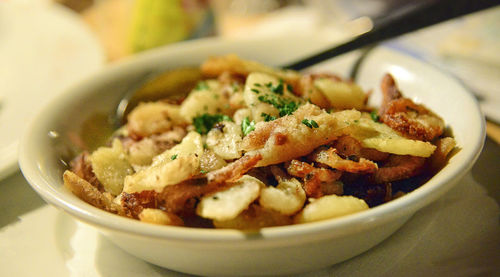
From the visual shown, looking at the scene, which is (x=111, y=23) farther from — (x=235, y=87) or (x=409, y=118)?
(x=409, y=118)

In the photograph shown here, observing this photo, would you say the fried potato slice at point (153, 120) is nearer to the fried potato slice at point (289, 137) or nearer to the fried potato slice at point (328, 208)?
the fried potato slice at point (289, 137)

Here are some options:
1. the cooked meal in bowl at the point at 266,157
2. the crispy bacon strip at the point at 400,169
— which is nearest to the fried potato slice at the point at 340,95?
the cooked meal in bowl at the point at 266,157

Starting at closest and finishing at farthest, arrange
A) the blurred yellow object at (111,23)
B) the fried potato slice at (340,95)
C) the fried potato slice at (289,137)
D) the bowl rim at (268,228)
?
the bowl rim at (268,228), the fried potato slice at (289,137), the fried potato slice at (340,95), the blurred yellow object at (111,23)

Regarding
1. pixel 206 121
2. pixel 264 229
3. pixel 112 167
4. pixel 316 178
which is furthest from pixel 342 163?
pixel 112 167

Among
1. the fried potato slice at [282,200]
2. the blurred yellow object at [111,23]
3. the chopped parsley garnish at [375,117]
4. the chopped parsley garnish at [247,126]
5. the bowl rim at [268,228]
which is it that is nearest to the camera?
the bowl rim at [268,228]

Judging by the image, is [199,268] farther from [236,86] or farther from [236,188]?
[236,86]

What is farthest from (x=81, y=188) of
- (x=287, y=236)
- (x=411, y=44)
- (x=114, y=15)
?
(x=114, y=15)

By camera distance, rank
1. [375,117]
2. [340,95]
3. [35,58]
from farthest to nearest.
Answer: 1. [35,58]
2. [340,95]
3. [375,117]
